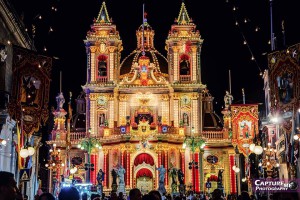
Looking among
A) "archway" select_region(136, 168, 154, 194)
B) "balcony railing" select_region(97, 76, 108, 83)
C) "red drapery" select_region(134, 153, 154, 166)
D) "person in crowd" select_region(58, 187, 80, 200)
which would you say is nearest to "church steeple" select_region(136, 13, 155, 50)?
"balcony railing" select_region(97, 76, 108, 83)

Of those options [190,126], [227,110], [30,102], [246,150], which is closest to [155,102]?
[190,126]

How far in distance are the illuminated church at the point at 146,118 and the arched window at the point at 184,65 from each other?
0.13m

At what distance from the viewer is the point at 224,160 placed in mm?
63375

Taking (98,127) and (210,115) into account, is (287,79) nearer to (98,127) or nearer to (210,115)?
(98,127)

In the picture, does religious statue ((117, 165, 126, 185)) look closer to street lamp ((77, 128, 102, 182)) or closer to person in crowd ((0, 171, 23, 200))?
street lamp ((77, 128, 102, 182))

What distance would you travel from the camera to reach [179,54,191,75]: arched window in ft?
208

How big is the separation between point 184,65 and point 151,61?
4.64 metres

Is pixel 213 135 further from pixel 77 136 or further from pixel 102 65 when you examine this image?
pixel 77 136

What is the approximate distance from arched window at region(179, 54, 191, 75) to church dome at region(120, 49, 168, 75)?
2989mm

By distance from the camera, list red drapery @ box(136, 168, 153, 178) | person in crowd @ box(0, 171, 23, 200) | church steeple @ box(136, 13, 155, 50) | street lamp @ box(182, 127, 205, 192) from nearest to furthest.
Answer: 1. person in crowd @ box(0, 171, 23, 200)
2. red drapery @ box(136, 168, 153, 178)
3. street lamp @ box(182, 127, 205, 192)
4. church steeple @ box(136, 13, 155, 50)

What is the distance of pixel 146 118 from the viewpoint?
2406 inches

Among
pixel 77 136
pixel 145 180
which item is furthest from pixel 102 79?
pixel 145 180

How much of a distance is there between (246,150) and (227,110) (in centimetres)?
2562

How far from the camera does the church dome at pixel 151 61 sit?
65.5m
